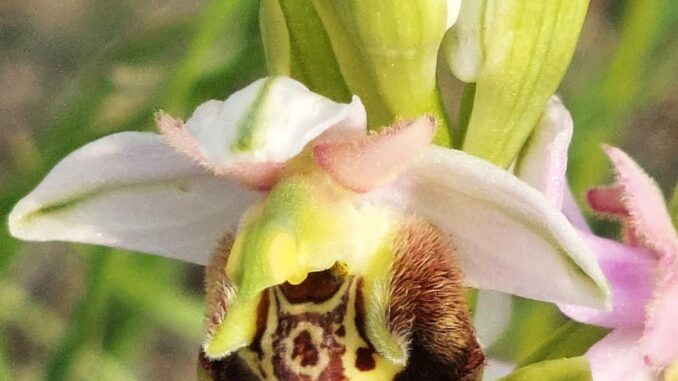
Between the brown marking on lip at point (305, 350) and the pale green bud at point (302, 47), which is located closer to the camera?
the brown marking on lip at point (305, 350)

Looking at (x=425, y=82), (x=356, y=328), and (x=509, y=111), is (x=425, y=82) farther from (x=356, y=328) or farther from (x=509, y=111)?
(x=356, y=328)

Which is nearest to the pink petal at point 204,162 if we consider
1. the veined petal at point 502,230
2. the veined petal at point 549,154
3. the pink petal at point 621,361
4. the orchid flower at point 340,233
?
the orchid flower at point 340,233

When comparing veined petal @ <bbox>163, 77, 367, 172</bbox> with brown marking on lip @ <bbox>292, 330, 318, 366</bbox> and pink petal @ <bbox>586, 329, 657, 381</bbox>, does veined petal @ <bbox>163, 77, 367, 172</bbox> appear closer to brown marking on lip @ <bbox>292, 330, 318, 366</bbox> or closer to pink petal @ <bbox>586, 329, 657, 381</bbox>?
brown marking on lip @ <bbox>292, 330, 318, 366</bbox>

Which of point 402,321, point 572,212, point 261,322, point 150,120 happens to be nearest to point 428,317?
point 402,321

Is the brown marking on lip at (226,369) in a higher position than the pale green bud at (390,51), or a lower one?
lower

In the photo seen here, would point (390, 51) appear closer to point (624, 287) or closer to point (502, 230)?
point (502, 230)

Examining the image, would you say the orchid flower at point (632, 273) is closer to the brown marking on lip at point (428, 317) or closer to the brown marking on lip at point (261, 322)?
the brown marking on lip at point (428, 317)

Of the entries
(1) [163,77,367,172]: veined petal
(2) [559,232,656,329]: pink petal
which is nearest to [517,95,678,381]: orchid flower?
(2) [559,232,656,329]: pink petal
